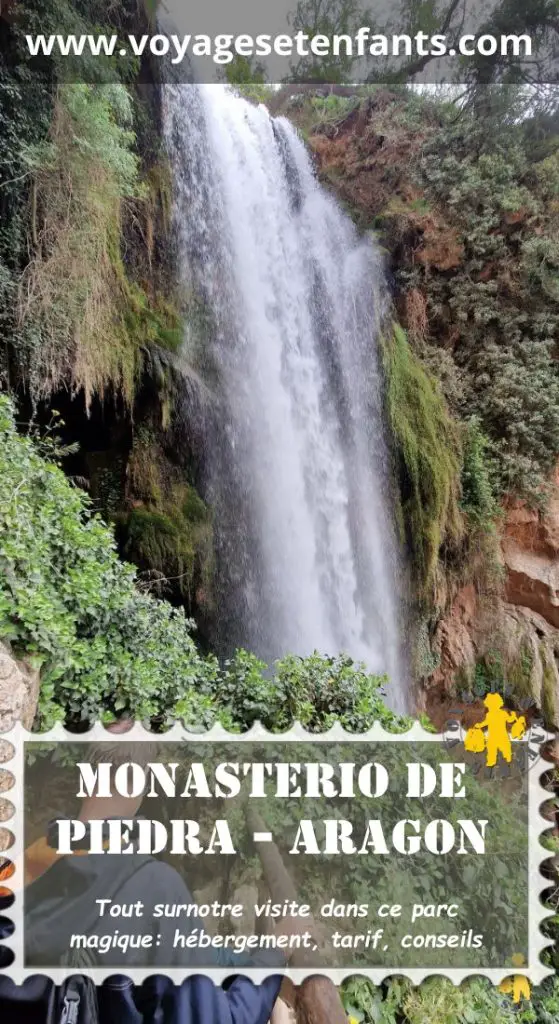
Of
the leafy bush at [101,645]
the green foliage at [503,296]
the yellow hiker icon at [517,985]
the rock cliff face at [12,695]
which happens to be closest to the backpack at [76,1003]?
the rock cliff face at [12,695]

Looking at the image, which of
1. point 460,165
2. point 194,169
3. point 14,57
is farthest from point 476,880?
point 460,165

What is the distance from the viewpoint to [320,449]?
312 inches

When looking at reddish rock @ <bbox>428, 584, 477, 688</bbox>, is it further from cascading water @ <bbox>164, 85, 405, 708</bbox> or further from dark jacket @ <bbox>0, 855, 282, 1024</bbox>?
dark jacket @ <bbox>0, 855, 282, 1024</bbox>

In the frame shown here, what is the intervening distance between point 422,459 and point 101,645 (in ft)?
22.1

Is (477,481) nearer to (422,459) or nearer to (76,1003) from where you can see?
(422,459)

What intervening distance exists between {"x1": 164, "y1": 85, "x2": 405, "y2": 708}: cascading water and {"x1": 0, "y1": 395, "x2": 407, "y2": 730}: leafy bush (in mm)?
2777

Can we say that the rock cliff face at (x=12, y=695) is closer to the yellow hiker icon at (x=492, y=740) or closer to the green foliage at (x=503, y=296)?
the yellow hiker icon at (x=492, y=740)

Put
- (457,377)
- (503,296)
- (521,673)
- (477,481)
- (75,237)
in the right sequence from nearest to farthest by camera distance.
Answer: (75,237) → (521,673) → (477,481) → (457,377) → (503,296)

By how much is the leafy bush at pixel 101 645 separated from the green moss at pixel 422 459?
4.77m

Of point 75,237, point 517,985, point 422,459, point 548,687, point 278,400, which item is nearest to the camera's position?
point 517,985

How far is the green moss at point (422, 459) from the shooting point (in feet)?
28.8

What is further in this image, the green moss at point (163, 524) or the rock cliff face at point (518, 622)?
the rock cliff face at point (518, 622)

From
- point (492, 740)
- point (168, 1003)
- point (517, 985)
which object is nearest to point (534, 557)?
point (492, 740)

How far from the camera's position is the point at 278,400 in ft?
25.0
